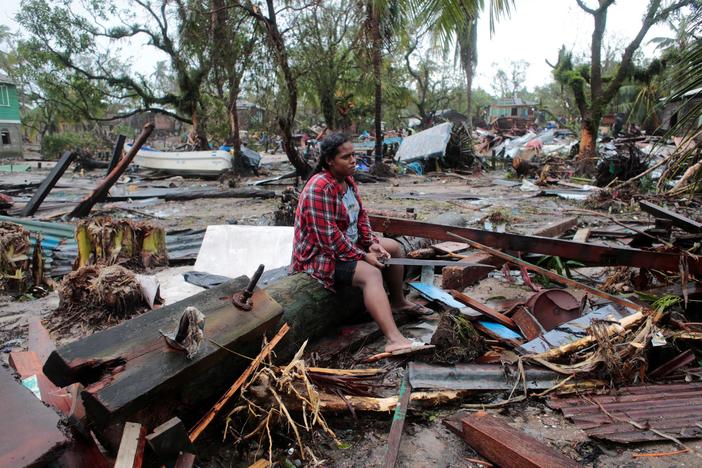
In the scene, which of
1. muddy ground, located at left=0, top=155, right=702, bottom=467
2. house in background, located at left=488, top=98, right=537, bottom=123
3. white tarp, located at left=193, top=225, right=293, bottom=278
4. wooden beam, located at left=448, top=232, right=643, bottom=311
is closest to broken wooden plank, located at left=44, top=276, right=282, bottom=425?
muddy ground, located at left=0, top=155, right=702, bottom=467

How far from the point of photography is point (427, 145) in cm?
1906

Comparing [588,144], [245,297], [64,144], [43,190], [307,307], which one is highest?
[64,144]

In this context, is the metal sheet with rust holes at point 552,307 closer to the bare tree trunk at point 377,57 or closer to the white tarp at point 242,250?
the white tarp at point 242,250

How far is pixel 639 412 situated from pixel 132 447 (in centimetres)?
244

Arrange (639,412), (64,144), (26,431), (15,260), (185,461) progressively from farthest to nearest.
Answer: (64,144) → (15,260) → (639,412) → (185,461) → (26,431)

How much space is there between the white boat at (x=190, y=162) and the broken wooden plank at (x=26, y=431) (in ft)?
54.2

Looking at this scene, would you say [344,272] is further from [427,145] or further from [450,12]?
[427,145]

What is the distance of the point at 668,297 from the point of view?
3.38 m

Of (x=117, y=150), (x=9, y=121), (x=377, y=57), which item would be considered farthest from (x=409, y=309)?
(x=9, y=121)

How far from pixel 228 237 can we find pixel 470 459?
3752 mm

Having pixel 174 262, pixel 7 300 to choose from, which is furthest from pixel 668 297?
pixel 7 300

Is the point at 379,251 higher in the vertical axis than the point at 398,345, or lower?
higher

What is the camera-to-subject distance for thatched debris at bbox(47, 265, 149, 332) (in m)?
3.74

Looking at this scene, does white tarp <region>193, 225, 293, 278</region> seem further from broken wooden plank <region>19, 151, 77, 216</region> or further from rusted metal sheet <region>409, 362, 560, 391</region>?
broken wooden plank <region>19, 151, 77, 216</region>
